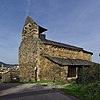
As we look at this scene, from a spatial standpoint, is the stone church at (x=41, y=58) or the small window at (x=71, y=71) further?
the small window at (x=71, y=71)

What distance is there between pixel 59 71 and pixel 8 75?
42.5 feet

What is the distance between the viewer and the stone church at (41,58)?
25.9 m

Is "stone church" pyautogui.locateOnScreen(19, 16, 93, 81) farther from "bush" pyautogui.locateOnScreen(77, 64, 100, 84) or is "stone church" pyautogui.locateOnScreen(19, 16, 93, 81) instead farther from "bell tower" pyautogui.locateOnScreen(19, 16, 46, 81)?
"bush" pyautogui.locateOnScreen(77, 64, 100, 84)

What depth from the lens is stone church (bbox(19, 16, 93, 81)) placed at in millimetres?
25906

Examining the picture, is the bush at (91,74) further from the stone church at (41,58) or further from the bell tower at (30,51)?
the bell tower at (30,51)

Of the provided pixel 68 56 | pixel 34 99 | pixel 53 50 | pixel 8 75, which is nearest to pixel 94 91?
pixel 34 99

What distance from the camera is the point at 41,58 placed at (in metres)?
27.8

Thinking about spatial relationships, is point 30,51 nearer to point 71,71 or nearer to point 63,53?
point 63,53

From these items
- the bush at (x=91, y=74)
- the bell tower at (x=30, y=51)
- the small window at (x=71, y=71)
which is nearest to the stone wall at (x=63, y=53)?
the bell tower at (x=30, y=51)

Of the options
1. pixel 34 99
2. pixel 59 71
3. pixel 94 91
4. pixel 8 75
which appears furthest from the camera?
pixel 8 75

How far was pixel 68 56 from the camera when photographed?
31.5 metres

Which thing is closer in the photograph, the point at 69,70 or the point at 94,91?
the point at 94,91

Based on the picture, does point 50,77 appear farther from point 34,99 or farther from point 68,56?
point 34,99

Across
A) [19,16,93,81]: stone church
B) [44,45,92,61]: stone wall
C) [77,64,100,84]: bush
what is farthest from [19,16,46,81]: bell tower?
[77,64,100,84]: bush
